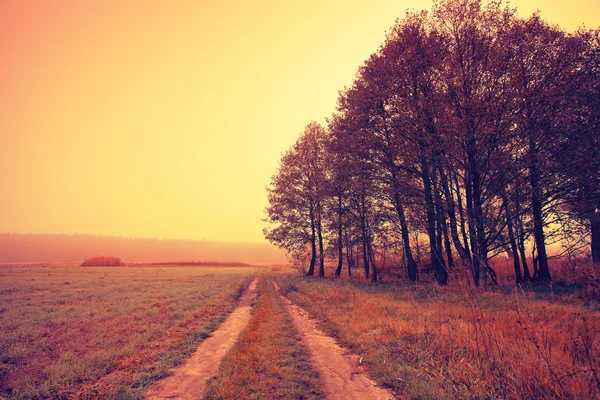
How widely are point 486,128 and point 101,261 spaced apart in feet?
294

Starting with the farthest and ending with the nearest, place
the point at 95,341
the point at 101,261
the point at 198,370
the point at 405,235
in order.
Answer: the point at 101,261 < the point at 405,235 < the point at 95,341 < the point at 198,370

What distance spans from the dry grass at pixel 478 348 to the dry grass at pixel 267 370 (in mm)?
1648

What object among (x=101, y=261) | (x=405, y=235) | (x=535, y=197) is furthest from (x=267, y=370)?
(x=101, y=261)

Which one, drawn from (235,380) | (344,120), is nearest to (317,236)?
(344,120)

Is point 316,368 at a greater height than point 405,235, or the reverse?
point 405,235

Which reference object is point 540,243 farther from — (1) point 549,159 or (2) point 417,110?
(2) point 417,110

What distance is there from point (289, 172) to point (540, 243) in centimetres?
2592

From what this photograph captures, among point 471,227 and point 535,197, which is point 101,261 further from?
point 535,197

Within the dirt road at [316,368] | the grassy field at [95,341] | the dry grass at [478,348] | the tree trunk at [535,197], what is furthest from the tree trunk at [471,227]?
the grassy field at [95,341]

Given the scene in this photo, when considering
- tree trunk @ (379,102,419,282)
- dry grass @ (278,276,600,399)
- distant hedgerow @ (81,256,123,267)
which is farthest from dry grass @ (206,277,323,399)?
distant hedgerow @ (81,256,123,267)

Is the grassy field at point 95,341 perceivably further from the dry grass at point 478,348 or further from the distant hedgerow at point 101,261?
the distant hedgerow at point 101,261

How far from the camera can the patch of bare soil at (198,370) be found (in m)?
5.99

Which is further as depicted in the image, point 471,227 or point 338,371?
point 471,227

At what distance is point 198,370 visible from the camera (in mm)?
7289
